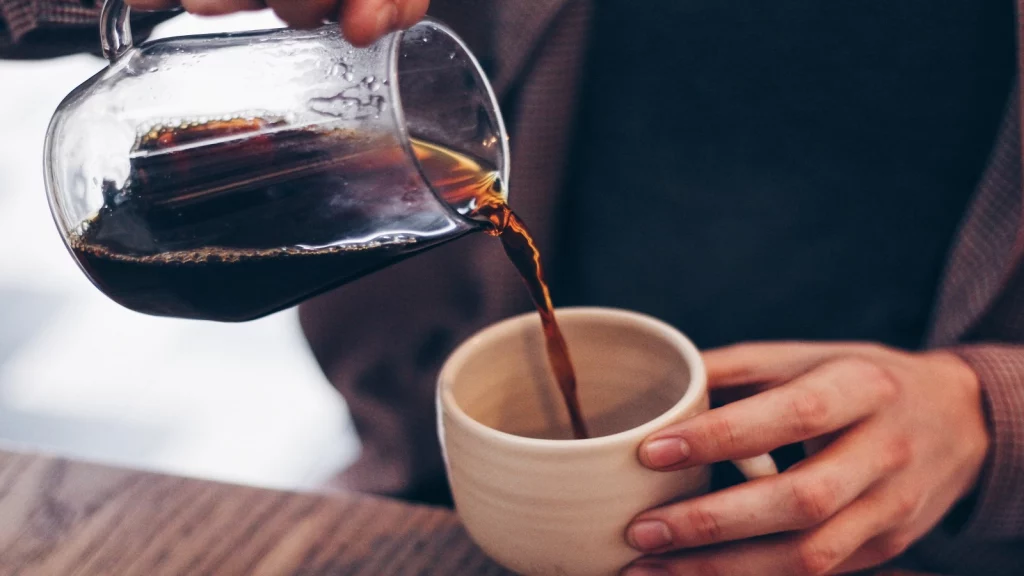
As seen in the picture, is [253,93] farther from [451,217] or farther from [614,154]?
[614,154]

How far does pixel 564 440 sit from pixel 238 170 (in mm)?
259

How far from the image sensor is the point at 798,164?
0.94 m

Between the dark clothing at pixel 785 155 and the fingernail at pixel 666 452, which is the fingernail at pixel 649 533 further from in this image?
the dark clothing at pixel 785 155

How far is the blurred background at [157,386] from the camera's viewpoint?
174 cm

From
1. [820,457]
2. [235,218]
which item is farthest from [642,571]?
[235,218]

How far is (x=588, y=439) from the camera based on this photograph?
1.74ft

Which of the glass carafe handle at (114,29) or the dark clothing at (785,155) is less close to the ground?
the glass carafe handle at (114,29)

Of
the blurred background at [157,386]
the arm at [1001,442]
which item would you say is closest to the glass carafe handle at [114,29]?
the arm at [1001,442]

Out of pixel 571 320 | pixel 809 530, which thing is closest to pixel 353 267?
pixel 571 320

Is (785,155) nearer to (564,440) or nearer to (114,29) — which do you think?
(564,440)

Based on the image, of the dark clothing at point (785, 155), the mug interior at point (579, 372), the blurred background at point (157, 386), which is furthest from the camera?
the blurred background at point (157, 386)

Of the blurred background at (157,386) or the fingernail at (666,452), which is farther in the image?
the blurred background at (157,386)

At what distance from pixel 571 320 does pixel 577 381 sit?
0.06 meters

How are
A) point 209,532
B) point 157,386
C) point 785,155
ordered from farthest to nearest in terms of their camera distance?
point 157,386, point 785,155, point 209,532
